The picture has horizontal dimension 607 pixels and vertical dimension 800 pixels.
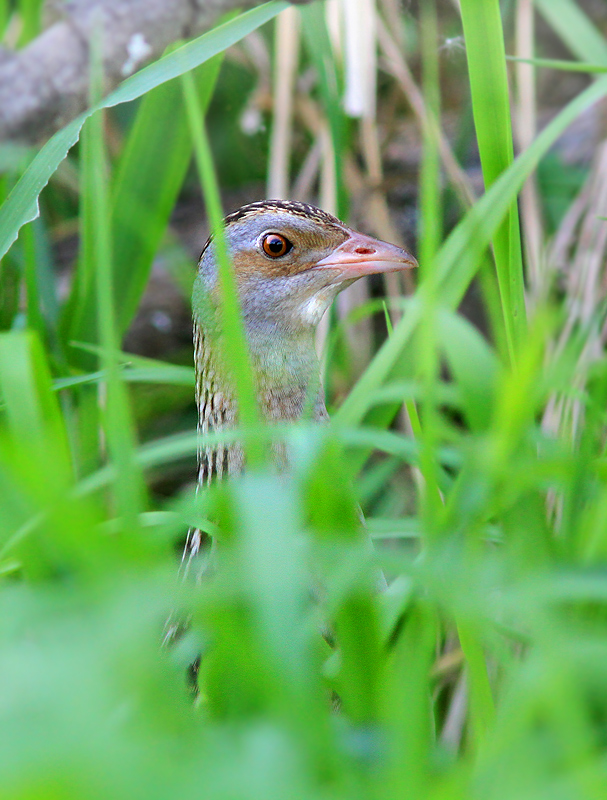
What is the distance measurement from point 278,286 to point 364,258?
0.65ft

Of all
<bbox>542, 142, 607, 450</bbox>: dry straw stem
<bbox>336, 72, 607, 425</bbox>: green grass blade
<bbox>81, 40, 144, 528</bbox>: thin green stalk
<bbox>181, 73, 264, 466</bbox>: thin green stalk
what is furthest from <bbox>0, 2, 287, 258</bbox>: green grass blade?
<bbox>542, 142, 607, 450</bbox>: dry straw stem

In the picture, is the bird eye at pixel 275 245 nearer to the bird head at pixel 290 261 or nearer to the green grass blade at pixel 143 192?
the bird head at pixel 290 261

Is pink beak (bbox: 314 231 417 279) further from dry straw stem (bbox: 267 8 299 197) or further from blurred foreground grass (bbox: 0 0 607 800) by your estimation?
dry straw stem (bbox: 267 8 299 197)

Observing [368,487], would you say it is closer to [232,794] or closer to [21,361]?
[21,361]

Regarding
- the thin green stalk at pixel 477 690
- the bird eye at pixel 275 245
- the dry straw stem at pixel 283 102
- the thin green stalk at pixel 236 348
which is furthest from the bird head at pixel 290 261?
the thin green stalk at pixel 477 690

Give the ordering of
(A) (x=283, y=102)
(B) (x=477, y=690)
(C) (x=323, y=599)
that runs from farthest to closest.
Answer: (A) (x=283, y=102) < (C) (x=323, y=599) < (B) (x=477, y=690)

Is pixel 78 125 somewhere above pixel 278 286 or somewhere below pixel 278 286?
above

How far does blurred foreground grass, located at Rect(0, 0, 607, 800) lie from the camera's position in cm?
68

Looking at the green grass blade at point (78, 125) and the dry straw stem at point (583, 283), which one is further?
the dry straw stem at point (583, 283)

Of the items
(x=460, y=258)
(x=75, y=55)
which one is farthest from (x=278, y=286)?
(x=75, y=55)

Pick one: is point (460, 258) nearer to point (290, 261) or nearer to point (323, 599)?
point (290, 261)

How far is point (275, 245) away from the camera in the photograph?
1769 millimetres

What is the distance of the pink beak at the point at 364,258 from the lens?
173 centimetres

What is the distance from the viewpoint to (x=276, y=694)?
770 mm
